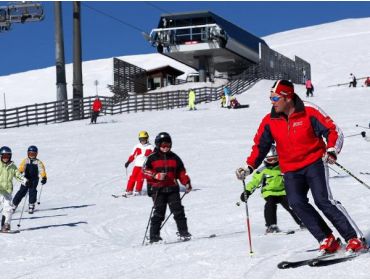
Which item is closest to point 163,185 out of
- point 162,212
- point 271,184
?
point 162,212

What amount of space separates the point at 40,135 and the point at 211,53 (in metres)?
33.8

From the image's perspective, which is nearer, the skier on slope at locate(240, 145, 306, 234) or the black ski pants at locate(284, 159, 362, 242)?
the black ski pants at locate(284, 159, 362, 242)

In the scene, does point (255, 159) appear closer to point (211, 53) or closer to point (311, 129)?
point (311, 129)

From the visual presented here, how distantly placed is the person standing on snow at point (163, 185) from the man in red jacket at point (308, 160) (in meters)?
3.13

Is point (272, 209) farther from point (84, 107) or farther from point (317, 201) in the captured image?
point (84, 107)

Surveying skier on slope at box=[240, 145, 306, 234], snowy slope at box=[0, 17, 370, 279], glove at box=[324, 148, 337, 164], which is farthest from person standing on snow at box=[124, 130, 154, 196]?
glove at box=[324, 148, 337, 164]

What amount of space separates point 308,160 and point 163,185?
3.44m

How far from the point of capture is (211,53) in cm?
6209

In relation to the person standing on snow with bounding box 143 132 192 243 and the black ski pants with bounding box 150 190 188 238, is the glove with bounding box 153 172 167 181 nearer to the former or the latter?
the person standing on snow with bounding box 143 132 192 243

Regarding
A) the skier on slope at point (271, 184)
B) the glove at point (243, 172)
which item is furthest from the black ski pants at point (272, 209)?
the glove at point (243, 172)

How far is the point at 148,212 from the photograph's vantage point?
487 inches

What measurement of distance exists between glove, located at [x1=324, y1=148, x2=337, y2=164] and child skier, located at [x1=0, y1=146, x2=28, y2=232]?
641 centimetres

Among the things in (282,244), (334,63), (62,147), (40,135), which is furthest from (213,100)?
(334,63)

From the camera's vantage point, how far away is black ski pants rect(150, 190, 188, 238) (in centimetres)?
906
